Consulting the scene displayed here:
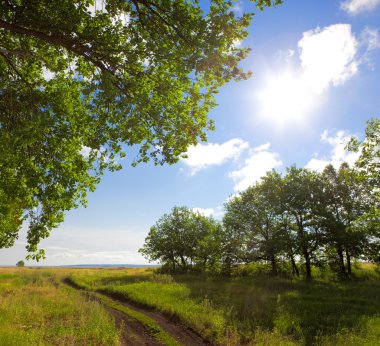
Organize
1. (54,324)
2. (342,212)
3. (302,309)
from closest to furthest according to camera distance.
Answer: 1. (54,324)
2. (302,309)
3. (342,212)

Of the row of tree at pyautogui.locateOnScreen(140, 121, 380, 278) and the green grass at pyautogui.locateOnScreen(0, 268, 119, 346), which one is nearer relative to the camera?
the green grass at pyautogui.locateOnScreen(0, 268, 119, 346)

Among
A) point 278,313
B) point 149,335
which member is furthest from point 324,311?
point 149,335

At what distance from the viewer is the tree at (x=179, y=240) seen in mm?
54438

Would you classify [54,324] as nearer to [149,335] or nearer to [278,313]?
[149,335]

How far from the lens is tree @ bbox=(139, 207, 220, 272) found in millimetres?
54438

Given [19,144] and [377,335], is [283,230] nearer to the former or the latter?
[377,335]

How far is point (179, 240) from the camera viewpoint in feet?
181

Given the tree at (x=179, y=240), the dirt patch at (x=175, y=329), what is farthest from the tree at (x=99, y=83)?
the tree at (x=179, y=240)

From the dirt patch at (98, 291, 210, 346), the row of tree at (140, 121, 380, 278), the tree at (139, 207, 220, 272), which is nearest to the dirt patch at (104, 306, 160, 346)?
the dirt patch at (98, 291, 210, 346)

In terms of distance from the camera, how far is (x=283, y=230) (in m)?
36.9

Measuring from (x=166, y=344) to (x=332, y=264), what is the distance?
3081cm

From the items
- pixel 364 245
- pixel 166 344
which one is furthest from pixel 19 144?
pixel 364 245

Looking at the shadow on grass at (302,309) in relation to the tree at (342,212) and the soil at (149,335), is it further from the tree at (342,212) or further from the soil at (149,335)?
the tree at (342,212)

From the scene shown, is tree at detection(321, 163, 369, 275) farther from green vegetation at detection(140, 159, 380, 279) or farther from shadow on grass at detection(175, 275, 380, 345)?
shadow on grass at detection(175, 275, 380, 345)
